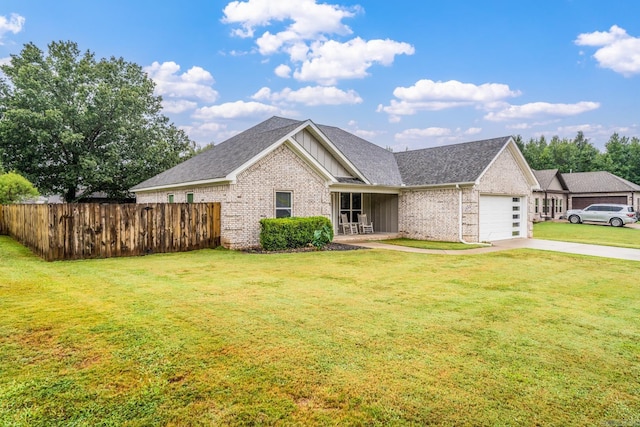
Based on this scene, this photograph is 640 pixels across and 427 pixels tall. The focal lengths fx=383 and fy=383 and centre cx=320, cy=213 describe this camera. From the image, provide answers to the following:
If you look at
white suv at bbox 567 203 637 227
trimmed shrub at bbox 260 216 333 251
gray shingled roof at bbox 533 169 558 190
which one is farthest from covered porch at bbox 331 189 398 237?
gray shingled roof at bbox 533 169 558 190

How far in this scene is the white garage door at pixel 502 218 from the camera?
18.3 meters

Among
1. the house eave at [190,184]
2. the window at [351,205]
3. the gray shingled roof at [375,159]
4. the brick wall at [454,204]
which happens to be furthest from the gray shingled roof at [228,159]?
the brick wall at [454,204]

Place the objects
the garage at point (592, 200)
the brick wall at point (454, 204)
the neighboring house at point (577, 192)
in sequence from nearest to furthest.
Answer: the brick wall at point (454, 204)
the neighboring house at point (577, 192)
the garage at point (592, 200)

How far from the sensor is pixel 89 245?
463 inches

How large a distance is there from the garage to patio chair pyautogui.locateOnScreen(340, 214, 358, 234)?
30832mm

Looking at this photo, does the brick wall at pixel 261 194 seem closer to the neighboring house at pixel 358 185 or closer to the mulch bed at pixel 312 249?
the neighboring house at pixel 358 185

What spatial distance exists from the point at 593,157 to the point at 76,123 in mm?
66738

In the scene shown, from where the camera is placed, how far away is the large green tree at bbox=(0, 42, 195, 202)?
26.7 m

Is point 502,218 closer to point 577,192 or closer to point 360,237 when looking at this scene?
point 360,237

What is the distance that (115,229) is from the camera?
483 inches

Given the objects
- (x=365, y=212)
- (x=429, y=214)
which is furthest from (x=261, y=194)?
(x=429, y=214)

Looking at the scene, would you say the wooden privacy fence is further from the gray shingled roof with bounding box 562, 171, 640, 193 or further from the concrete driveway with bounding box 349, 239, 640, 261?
the gray shingled roof with bounding box 562, 171, 640, 193

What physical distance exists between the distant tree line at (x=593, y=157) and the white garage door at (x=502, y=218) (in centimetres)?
3931

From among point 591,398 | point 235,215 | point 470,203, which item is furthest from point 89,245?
point 470,203
